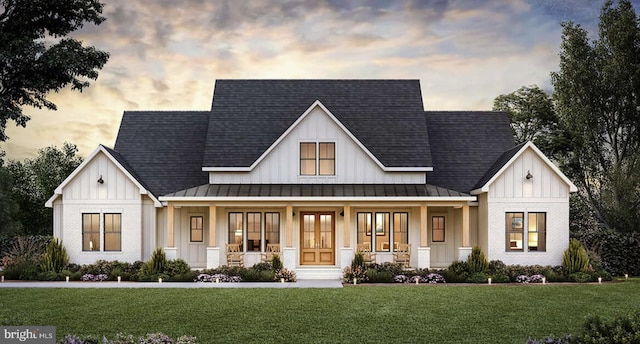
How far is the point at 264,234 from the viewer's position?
994 inches

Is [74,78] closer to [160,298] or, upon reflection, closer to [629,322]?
[160,298]

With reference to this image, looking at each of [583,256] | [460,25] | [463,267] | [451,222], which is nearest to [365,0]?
[460,25]

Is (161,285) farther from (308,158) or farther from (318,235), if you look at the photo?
(308,158)

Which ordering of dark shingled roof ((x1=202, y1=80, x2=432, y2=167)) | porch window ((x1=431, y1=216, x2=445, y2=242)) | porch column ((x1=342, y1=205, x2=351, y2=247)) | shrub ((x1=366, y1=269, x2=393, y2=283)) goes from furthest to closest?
porch window ((x1=431, y1=216, x2=445, y2=242))
dark shingled roof ((x1=202, y1=80, x2=432, y2=167))
porch column ((x1=342, y1=205, x2=351, y2=247))
shrub ((x1=366, y1=269, x2=393, y2=283))

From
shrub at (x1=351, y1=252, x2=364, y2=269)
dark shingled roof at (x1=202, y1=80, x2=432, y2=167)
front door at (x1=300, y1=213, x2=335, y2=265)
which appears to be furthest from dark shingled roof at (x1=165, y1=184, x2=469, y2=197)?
shrub at (x1=351, y1=252, x2=364, y2=269)

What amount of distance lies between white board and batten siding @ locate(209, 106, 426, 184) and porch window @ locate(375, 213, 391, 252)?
1.50m

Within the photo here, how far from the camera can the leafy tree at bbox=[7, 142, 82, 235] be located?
41.5 metres

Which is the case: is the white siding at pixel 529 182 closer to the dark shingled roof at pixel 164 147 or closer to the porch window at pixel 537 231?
the porch window at pixel 537 231

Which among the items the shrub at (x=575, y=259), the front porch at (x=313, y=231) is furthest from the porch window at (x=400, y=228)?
the shrub at (x=575, y=259)

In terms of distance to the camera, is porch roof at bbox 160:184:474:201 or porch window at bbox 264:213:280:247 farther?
porch window at bbox 264:213:280:247

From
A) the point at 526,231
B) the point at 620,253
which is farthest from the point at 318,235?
the point at 620,253

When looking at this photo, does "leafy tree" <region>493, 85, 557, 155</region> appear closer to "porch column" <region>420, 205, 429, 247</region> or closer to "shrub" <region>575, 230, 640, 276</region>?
"shrub" <region>575, 230, 640, 276</region>

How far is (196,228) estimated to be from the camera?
84.9ft

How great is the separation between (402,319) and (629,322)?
6.03m
